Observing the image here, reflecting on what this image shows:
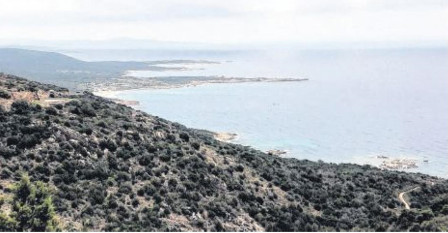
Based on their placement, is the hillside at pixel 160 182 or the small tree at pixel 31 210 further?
the hillside at pixel 160 182

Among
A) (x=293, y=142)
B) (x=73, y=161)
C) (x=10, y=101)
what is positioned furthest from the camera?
(x=293, y=142)

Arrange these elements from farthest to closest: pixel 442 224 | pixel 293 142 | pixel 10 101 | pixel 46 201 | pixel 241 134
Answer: pixel 241 134 < pixel 293 142 < pixel 10 101 < pixel 442 224 < pixel 46 201

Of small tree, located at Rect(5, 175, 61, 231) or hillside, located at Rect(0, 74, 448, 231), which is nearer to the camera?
small tree, located at Rect(5, 175, 61, 231)

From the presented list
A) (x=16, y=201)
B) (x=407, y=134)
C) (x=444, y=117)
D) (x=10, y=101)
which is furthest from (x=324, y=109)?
(x=16, y=201)

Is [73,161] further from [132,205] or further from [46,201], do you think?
[46,201]
